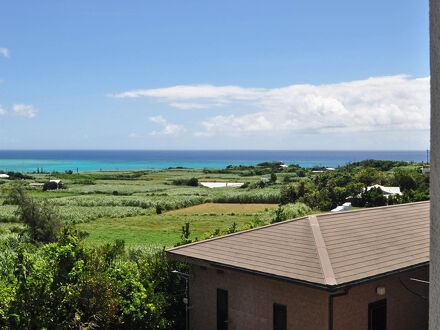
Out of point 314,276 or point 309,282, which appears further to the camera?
point 314,276

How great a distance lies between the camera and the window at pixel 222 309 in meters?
11.2

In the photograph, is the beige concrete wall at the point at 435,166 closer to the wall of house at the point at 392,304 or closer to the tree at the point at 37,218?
the wall of house at the point at 392,304

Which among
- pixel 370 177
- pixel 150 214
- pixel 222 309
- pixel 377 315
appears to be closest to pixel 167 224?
pixel 150 214

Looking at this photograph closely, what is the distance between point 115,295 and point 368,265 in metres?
6.11

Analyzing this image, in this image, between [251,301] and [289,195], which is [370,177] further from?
[251,301]

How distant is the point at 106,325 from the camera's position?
10633 mm

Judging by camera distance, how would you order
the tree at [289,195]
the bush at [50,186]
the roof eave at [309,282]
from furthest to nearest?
the bush at [50,186] < the tree at [289,195] < the roof eave at [309,282]

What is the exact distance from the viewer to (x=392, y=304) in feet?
34.8

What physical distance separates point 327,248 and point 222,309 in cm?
313

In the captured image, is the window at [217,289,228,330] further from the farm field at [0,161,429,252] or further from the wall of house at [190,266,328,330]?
the farm field at [0,161,429,252]

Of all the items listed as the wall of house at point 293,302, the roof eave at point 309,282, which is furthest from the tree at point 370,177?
the roof eave at point 309,282

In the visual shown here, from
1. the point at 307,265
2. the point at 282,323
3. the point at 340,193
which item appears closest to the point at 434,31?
the point at 307,265

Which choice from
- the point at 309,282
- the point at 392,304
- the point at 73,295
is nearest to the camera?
the point at 309,282

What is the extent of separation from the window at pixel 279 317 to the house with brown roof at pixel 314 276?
21mm
